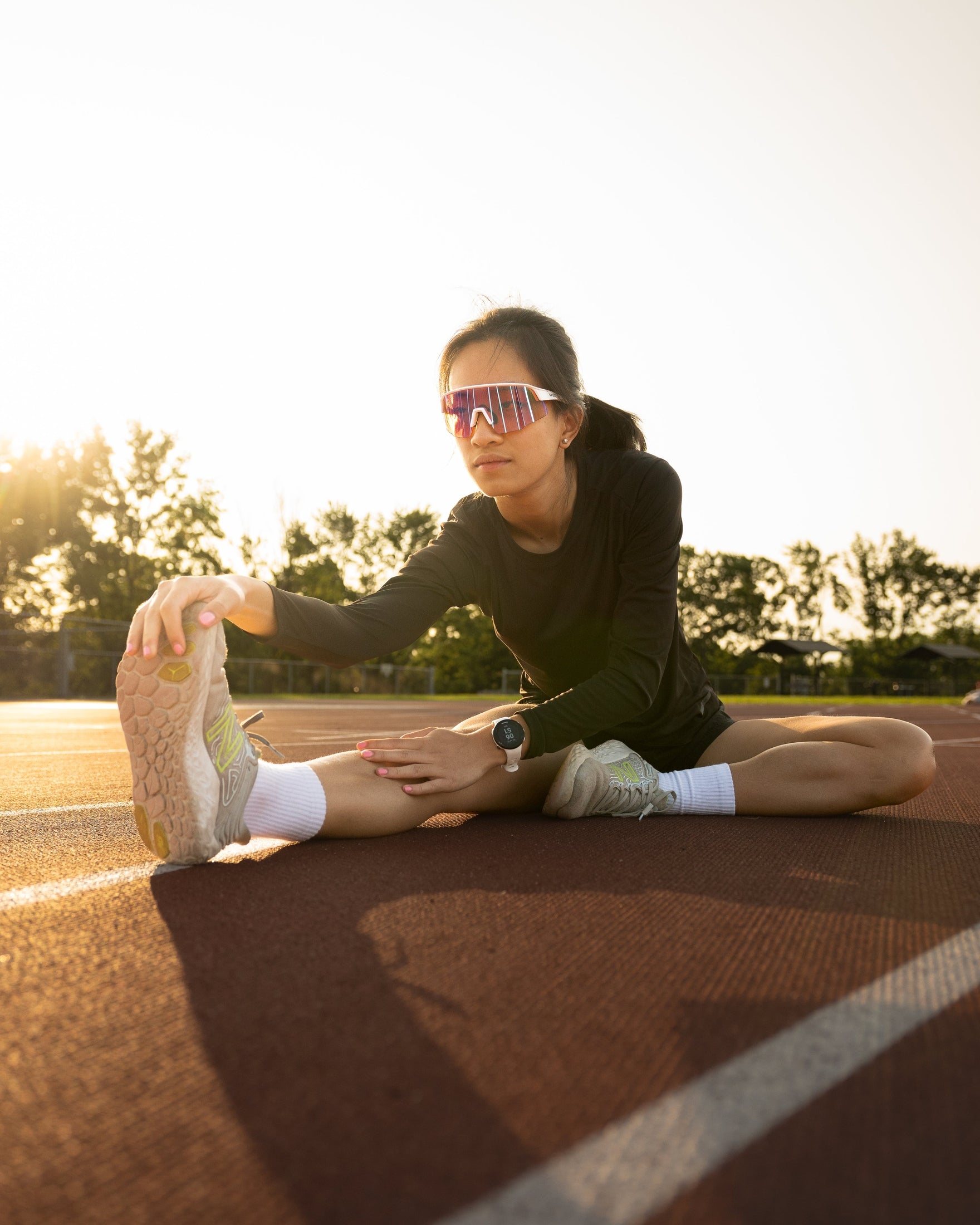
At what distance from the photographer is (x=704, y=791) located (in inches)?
124

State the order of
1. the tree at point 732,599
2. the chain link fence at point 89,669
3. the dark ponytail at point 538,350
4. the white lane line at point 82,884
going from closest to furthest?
the white lane line at point 82,884 < the dark ponytail at point 538,350 < the chain link fence at point 89,669 < the tree at point 732,599

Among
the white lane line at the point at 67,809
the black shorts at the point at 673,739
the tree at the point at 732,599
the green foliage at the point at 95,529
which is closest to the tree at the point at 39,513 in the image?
the green foliage at the point at 95,529

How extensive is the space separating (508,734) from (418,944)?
100 cm

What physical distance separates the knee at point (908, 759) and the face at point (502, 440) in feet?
4.57

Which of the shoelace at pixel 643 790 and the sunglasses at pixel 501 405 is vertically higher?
the sunglasses at pixel 501 405

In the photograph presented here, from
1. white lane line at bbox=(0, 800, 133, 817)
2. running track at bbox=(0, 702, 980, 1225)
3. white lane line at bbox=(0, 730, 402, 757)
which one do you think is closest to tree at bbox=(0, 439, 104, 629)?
white lane line at bbox=(0, 730, 402, 757)

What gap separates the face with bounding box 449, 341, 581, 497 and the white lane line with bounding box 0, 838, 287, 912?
1272 millimetres

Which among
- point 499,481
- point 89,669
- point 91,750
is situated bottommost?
point 91,750

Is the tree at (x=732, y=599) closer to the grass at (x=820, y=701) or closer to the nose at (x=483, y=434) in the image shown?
the grass at (x=820, y=701)

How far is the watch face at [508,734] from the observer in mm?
2541

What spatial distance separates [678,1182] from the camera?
2.84 feet

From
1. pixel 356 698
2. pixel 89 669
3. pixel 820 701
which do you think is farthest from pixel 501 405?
pixel 820 701

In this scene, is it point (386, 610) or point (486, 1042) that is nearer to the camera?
point (486, 1042)

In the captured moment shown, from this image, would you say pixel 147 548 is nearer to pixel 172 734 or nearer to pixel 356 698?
pixel 356 698
